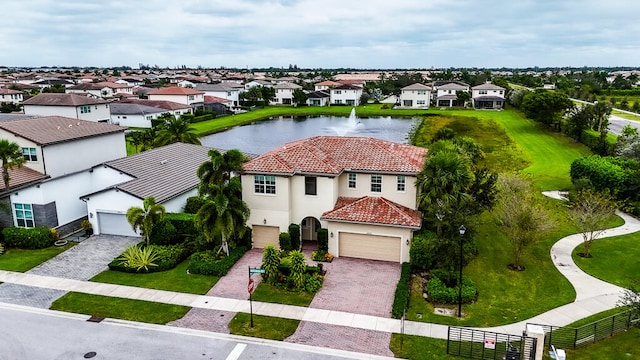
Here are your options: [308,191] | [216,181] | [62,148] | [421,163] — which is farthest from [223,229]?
[62,148]

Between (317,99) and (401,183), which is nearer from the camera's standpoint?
(401,183)

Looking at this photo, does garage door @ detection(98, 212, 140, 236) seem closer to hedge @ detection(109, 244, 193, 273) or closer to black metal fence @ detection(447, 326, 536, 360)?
hedge @ detection(109, 244, 193, 273)

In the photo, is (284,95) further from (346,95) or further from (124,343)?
(124,343)

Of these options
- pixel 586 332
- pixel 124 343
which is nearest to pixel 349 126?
pixel 586 332

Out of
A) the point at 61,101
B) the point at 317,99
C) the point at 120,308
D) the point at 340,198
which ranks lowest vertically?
the point at 120,308

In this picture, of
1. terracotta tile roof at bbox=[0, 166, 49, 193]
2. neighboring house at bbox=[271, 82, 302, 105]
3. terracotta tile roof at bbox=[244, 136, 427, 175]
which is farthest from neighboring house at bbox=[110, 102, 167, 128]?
terracotta tile roof at bbox=[244, 136, 427, 175]

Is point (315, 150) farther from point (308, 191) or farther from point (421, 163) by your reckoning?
point (421, 163)

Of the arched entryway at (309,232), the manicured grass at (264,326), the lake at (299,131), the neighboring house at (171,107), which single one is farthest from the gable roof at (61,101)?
the manicured grass at (264,326)
